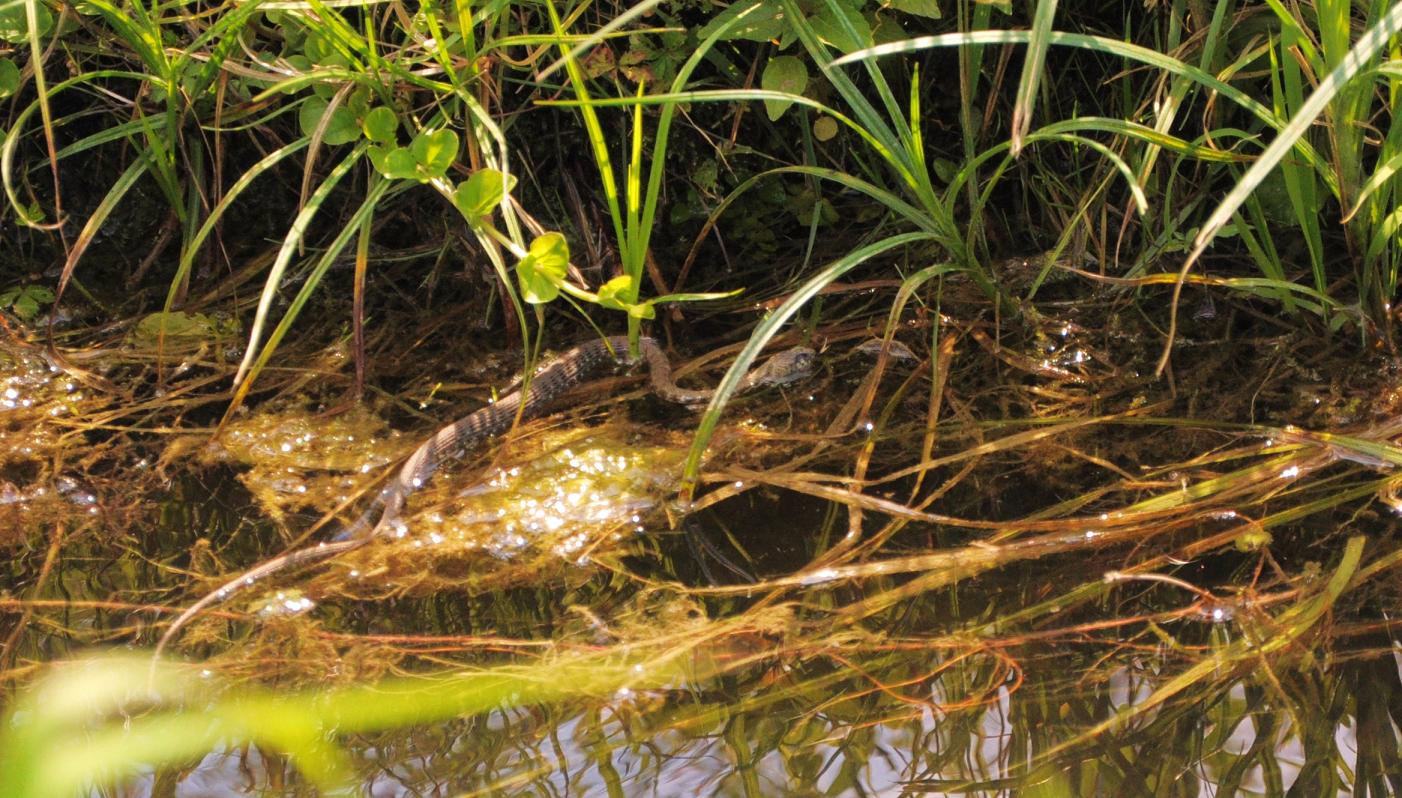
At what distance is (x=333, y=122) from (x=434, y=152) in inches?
11.7

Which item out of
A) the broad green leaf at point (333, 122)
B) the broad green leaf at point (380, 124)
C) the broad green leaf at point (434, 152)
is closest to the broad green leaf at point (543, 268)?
the broad green leaf at point (434, 152)

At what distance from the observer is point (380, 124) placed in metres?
1.99

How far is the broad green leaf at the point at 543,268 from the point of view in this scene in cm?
195

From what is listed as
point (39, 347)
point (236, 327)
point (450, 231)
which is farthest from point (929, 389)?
point (39, 347)

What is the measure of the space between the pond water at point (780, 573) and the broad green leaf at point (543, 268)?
431mm

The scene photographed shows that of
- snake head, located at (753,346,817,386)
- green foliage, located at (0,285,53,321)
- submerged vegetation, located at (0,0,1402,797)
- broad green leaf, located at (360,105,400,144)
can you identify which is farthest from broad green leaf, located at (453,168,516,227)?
green foliage, located at (0,285,53,321)

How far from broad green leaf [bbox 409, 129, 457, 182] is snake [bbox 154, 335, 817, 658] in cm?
42

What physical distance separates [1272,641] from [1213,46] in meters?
1.09

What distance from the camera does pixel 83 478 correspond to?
7.36ft

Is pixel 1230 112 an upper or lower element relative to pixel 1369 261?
upper

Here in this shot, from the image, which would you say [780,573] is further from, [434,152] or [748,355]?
[434,152]

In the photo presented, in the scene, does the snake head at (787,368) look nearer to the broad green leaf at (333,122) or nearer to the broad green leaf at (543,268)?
the broad green leaf at (543,268)

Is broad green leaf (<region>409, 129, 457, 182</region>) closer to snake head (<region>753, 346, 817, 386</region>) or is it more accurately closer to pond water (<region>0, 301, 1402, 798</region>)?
pond water (<region>0, 301, 1402, 798</region>)

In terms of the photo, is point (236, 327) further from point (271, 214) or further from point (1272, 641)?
point (1272, 641)
